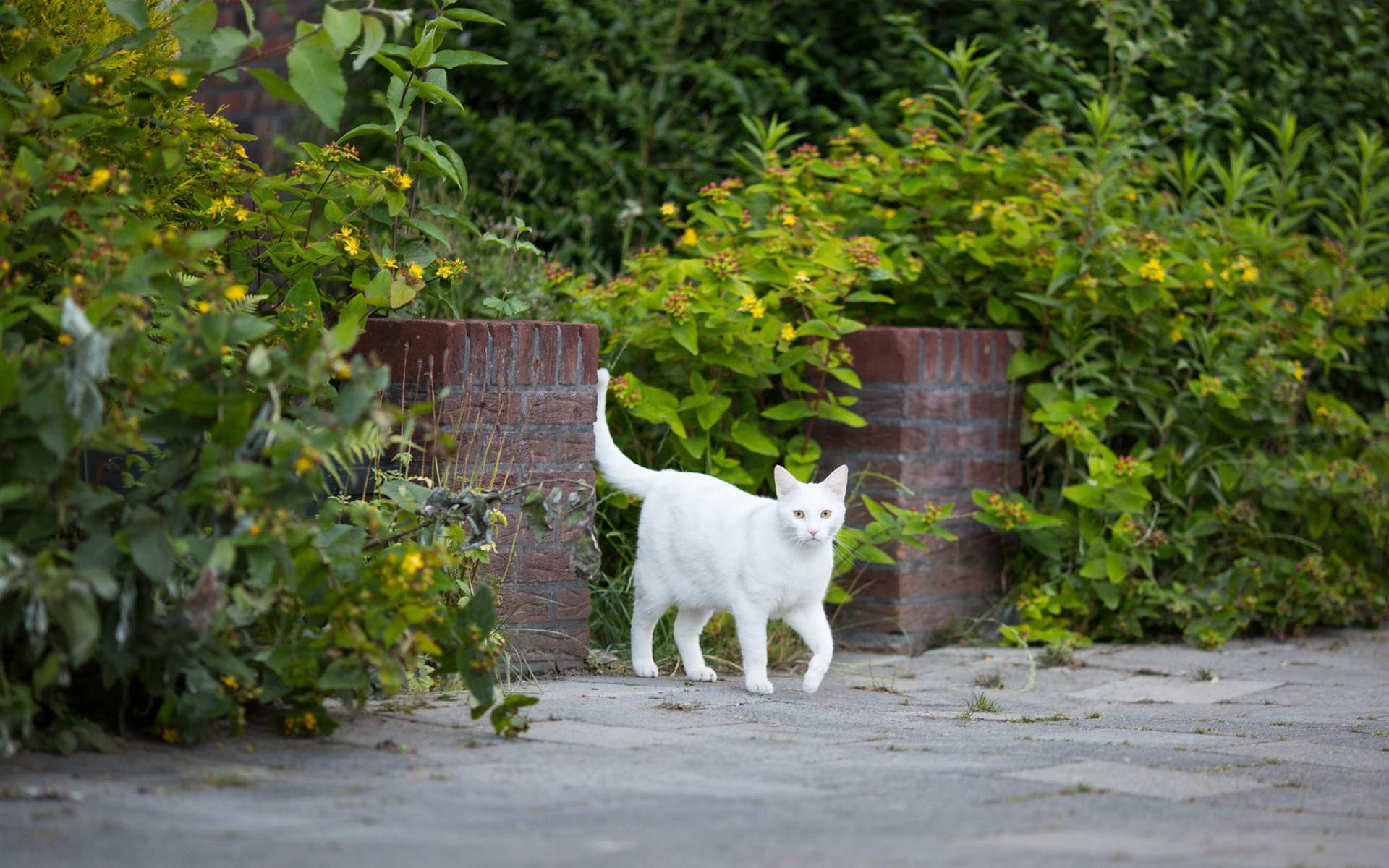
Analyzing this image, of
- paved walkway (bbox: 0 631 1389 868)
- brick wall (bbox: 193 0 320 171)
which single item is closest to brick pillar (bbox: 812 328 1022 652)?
paved walkway (bbox: 0 631 1389 868)

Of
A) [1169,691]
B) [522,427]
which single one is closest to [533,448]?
[522,427]

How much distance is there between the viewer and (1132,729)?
318 cm

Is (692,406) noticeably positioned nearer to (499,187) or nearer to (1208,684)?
(1208,684)

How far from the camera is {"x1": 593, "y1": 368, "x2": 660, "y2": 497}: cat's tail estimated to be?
3.84 metres

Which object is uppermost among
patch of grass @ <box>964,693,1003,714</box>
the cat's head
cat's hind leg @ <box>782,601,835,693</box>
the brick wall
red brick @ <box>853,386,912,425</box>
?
the brick wall

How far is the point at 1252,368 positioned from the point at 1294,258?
2.02ft

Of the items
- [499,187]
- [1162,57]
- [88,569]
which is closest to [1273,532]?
[1162,57]

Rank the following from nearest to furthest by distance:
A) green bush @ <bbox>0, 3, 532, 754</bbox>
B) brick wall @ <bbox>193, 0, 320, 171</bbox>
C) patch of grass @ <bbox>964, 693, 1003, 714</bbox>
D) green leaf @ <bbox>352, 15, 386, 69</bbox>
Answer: green bush @ <bbox>0, 3, 532, 754</bbox>
green leaf @ <bbox>352, 15, 386, 69</bbox>
patch of grass @ <bbox>964, 693, 1003, 714</bbox>
brick wall @ <bbox>193, 0, 320, 171</bbox>

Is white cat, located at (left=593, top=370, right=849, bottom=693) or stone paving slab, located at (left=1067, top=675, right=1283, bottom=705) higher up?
white cat, located at (left=593, top=370, right=849, bottom=693)

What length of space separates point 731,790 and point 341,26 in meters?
1.50

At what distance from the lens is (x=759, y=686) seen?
3471mm

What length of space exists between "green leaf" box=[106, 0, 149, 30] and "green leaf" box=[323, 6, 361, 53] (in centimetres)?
48

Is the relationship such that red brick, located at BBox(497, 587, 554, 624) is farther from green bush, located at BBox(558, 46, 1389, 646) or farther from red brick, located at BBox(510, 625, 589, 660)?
green bush, located at BBox(558, 46, 1389, 646)

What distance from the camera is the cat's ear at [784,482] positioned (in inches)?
139
